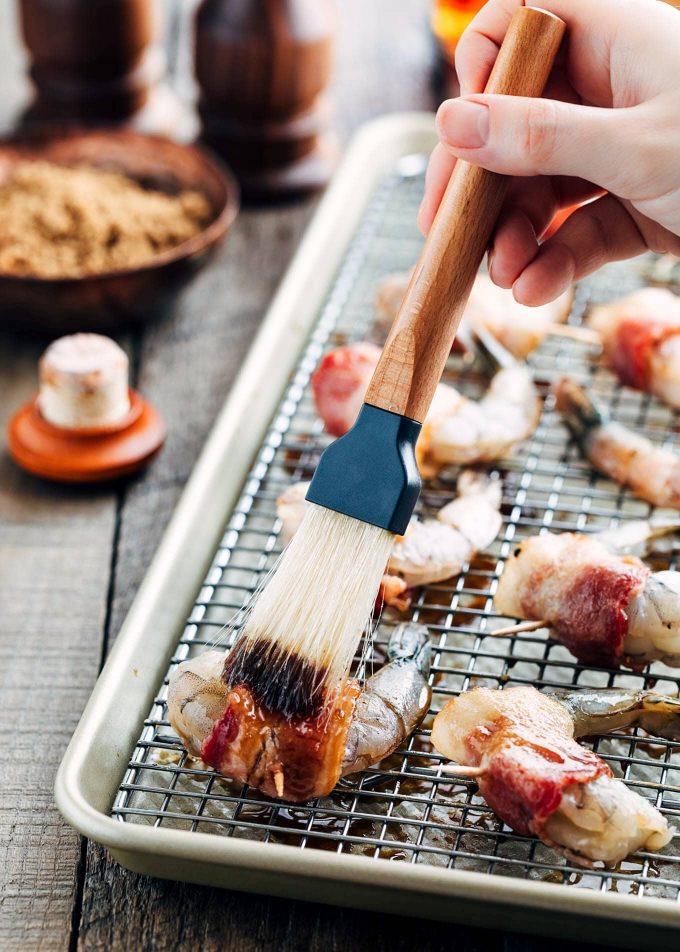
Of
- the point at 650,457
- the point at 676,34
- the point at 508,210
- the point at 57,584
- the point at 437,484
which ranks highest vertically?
the point at 676,34

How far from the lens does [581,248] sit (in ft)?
7.47

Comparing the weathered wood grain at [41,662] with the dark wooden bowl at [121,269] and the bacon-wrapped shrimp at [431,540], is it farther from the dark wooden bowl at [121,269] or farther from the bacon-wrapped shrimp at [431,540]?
the bacon-wrapped shrimp at [431,540]

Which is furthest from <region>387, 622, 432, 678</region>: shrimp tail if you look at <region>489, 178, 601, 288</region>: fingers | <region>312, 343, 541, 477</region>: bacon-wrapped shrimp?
<region>489, 178, 601, 288</region>: fingers

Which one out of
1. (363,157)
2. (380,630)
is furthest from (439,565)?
(363,157)

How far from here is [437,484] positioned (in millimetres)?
2488

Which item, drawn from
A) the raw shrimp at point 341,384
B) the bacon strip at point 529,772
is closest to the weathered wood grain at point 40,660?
the raw shrimp at point 341,384

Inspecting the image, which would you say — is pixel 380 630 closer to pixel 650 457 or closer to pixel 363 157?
pixel 650 457

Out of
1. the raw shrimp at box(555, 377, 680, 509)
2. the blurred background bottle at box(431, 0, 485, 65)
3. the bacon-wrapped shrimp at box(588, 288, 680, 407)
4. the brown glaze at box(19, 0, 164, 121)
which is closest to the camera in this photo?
the raw shrimp at box(555, 377, 680, 509)

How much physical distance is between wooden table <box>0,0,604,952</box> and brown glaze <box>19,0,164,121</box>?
12.6 inches

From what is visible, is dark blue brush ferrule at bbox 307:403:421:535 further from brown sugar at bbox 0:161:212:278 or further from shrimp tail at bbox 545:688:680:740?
brown sugar at bbox 0:161:212:278

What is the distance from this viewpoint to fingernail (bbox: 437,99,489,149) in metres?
1.71

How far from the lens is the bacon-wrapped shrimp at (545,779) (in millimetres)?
1575

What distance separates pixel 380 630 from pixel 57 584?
694 mm

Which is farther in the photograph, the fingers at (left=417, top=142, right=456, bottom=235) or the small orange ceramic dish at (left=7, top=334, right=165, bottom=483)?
the small orange ceramic dish at (left=7, top=334, right=165, bottom=483)
